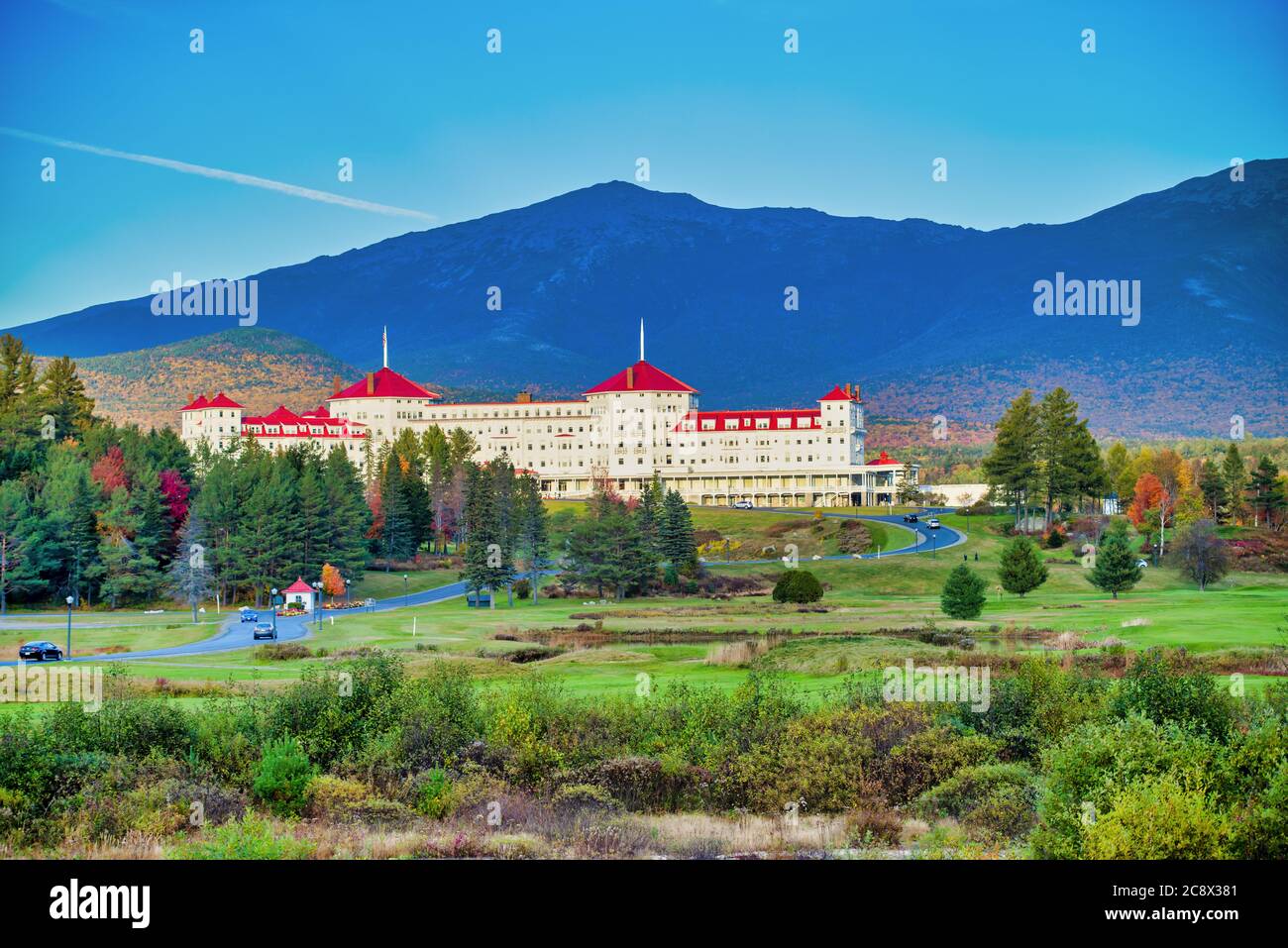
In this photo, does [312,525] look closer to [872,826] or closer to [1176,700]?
[872,826]

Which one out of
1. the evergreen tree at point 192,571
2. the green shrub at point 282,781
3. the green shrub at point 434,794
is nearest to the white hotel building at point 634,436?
the evergreen tree at point 192,571

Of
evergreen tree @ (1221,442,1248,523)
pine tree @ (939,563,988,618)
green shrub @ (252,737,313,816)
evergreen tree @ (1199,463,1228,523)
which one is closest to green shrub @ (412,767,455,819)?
green shrub @ (252,737,313,816)

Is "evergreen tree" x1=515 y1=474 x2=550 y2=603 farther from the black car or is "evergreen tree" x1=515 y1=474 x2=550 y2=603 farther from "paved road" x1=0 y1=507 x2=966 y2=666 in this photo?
the black car

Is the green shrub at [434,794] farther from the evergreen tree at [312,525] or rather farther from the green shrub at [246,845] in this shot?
the evergreen tree at [312,525]

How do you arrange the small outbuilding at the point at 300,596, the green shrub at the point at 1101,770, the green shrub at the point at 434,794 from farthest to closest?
the small outbuilding at the point at 300,596
the green shrub at the point at 434,794
the green shrub at the point at 1101,770

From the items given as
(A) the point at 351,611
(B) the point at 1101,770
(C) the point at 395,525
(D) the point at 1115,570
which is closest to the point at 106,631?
(A) the point at 351,611

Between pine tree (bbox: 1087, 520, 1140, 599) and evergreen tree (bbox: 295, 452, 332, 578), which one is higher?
evergreen tree (bbox: 295, 452, 332, 578)
